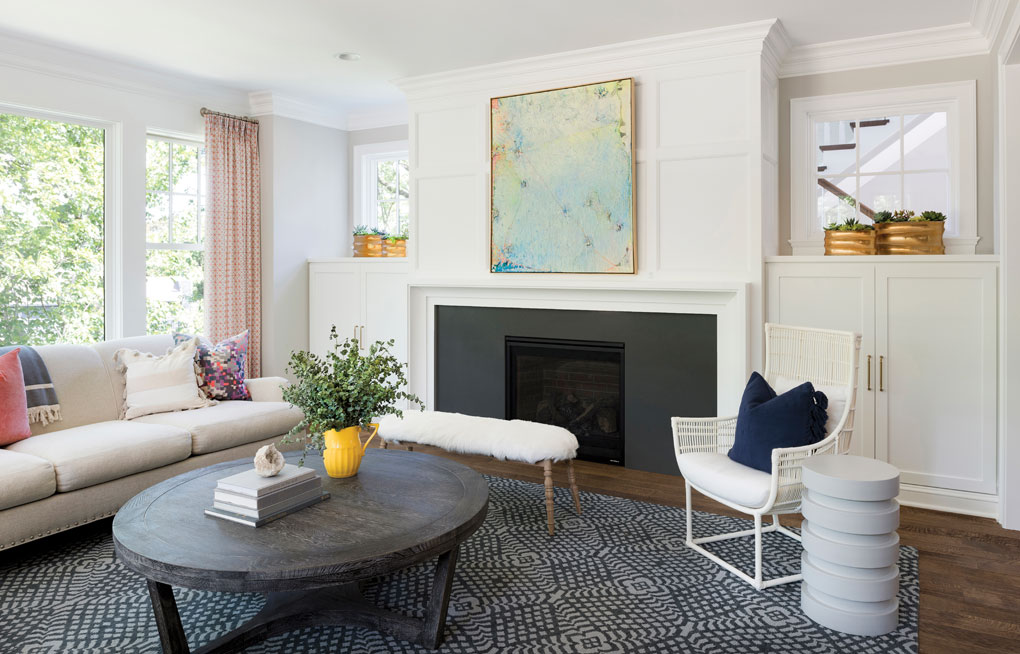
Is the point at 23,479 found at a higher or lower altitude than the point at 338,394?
lower

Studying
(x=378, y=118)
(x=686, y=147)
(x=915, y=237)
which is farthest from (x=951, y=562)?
(x=378, y=118)

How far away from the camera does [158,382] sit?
373cm

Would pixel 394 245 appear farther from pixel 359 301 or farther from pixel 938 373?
pixel 938 373

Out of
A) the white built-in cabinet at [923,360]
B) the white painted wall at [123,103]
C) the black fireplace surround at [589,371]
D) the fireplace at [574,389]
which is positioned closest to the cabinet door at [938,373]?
the white built-in cabinet at [923,360]

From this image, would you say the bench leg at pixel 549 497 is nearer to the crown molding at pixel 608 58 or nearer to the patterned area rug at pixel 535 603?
the patterned area rug at pixel 535 603

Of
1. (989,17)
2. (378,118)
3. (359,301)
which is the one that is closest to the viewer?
(989,17)

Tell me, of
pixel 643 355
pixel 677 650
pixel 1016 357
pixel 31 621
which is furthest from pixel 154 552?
pixel 1016 357

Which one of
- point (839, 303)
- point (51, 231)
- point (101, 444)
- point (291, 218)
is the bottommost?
point (101, 444)

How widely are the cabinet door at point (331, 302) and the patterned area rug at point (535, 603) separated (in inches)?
97.9

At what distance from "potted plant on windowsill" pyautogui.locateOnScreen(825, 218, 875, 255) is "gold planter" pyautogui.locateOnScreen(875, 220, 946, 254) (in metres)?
0.10

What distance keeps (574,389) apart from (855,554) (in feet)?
7.81

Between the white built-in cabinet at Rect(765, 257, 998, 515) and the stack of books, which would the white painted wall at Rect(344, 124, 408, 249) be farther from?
the stack of books

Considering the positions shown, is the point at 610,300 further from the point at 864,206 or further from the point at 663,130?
the point at 864,206

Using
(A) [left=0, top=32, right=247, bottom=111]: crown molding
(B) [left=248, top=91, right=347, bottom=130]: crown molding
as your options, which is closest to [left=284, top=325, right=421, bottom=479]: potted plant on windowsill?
(A) [left=0, top=32, right=247, bottom=111]: crown molding
